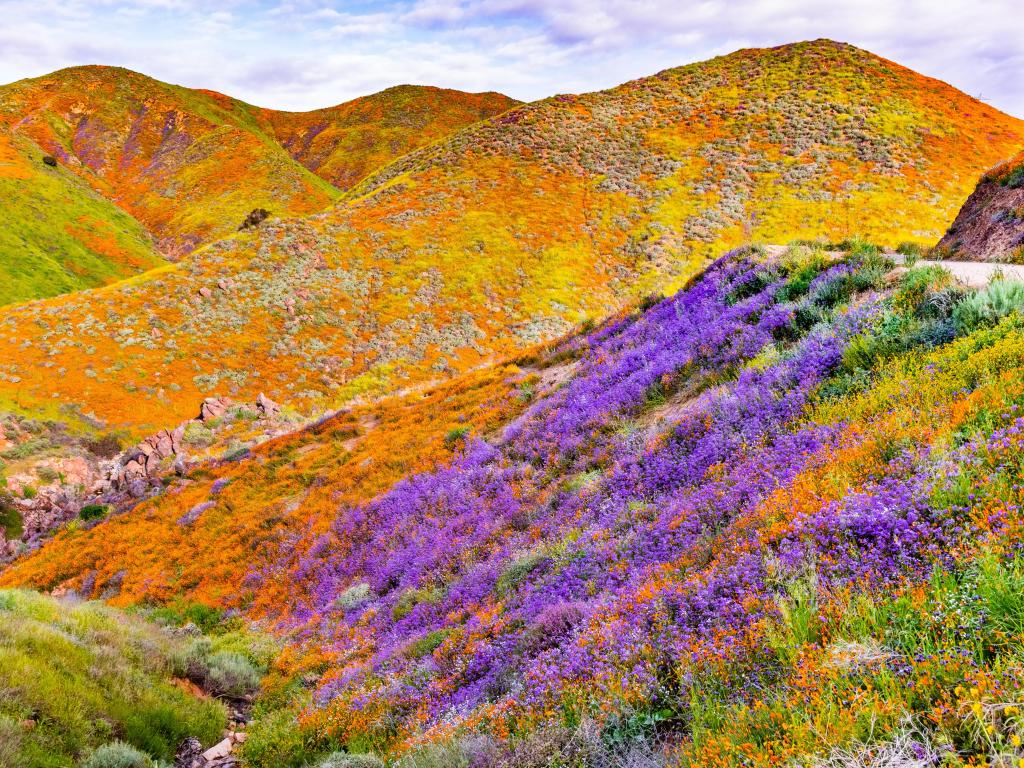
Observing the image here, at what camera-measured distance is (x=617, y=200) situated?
5388 cm

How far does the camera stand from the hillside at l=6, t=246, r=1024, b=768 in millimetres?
2912

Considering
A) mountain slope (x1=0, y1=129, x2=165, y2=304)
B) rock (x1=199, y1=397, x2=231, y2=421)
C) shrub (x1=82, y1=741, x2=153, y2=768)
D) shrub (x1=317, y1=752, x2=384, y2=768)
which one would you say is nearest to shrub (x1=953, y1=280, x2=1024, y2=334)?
shrub (x1=317, y1=752, x2=384, y2=768)

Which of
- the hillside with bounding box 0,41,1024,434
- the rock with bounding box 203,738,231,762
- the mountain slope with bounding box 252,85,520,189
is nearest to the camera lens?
the rock with bounding box 203,738,231,762

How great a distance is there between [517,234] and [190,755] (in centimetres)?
4773

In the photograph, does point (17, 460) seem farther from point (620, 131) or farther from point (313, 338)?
point (620, 131)

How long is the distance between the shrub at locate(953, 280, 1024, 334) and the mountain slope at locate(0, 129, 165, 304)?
8298 cm

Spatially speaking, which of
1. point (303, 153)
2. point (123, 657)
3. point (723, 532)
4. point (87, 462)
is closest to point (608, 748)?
point (723, 532)

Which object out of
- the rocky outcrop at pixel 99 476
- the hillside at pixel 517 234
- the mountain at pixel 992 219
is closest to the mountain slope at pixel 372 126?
the hillside at pixel 517 234

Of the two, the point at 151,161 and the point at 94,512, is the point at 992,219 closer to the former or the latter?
the point at 94,512

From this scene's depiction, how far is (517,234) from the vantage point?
164 ft

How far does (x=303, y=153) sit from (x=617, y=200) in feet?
444

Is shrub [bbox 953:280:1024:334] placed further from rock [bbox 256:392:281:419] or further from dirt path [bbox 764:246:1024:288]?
rock [bbox 256:392:281:419]

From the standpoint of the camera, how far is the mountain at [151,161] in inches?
3054

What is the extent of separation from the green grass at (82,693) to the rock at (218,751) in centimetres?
18
